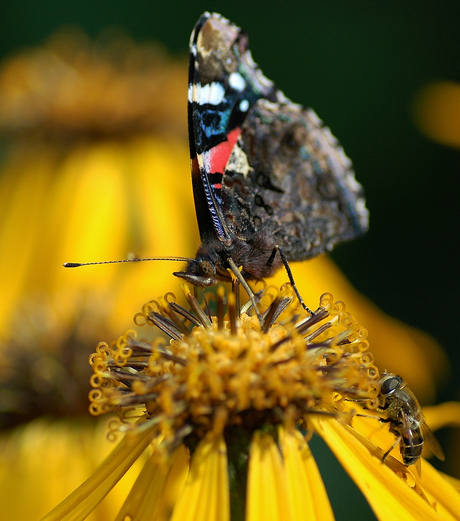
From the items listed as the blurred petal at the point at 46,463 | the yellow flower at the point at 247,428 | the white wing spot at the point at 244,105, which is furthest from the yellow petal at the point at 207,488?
the white wing spot at the point at 244,105

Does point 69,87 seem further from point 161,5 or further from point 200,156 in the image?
point 200,156

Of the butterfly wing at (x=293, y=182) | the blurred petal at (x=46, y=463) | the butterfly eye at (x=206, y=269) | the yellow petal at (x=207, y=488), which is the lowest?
the yellow petal at (x=207, y=488)

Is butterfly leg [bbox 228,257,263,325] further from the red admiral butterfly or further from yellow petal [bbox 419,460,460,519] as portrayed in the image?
yellow petal [bbox 419,460,460,519]

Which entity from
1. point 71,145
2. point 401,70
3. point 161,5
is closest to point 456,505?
point 71,145

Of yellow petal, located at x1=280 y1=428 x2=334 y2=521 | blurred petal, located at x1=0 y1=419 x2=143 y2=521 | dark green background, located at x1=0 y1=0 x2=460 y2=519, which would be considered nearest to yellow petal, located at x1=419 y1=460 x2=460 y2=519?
yellow petal, located at x1=280 y1=428 x2=334 y2=521

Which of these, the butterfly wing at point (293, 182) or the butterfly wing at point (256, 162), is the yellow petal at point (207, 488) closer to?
the butterfly wing at point (256, 162)

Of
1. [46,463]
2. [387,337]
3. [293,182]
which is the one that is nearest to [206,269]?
[293,182]
